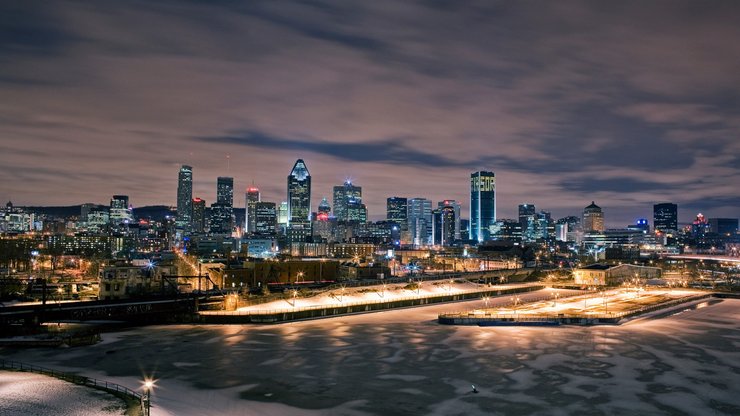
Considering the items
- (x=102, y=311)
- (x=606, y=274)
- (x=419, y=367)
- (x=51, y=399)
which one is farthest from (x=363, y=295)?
(x=51, y=399)

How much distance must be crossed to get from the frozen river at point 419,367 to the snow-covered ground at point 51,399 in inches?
126

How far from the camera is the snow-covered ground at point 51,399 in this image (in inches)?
1289

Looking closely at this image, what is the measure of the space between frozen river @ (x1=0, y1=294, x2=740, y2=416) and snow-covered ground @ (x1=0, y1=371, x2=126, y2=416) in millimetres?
3205

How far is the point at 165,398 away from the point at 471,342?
1305 inches

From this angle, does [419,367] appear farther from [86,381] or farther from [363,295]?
[363,295]

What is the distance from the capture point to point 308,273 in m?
125

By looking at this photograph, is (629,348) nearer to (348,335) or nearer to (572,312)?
(572,312)

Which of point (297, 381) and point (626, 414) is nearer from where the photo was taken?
point (626, 414)

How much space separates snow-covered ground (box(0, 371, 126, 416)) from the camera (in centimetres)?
3275

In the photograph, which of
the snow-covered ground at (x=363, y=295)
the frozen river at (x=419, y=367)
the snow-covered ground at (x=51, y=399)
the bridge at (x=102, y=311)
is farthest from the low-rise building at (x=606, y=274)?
the snow-covered ground at (x=51, y=399)

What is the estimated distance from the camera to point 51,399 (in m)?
34.7

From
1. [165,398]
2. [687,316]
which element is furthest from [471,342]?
[687,316]

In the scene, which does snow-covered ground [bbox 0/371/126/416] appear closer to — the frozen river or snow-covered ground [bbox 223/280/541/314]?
the frozen river

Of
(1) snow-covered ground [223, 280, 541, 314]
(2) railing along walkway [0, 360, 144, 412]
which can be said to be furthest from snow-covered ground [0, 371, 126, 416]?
(1) snow-covered ground [223, 280, 541, 314]
